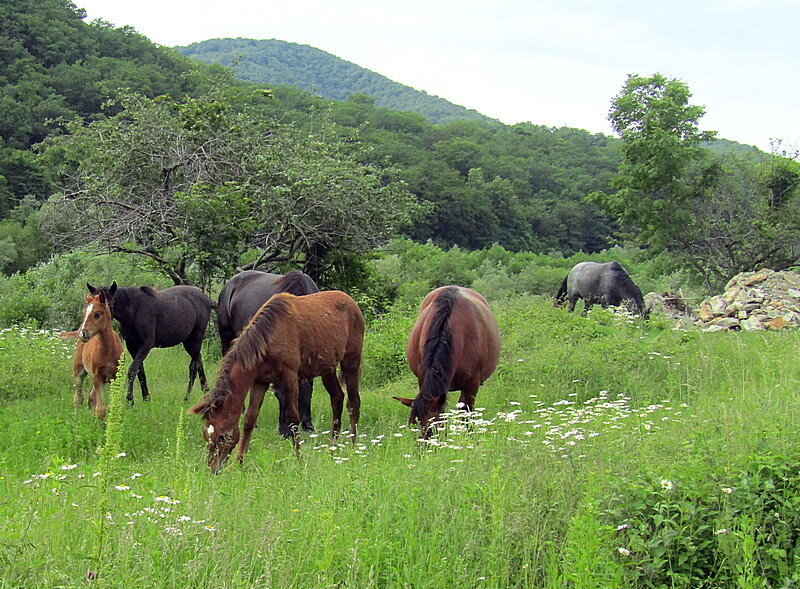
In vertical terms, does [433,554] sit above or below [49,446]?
above

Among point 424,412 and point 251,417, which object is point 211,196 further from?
point 424,412

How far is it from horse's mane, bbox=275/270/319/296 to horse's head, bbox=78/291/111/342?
7.68ft

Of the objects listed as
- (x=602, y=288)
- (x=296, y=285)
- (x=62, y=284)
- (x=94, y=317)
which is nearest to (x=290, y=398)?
(x=296, y=285)

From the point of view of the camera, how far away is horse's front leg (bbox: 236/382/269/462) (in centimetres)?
668

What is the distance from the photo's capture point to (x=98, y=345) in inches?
363

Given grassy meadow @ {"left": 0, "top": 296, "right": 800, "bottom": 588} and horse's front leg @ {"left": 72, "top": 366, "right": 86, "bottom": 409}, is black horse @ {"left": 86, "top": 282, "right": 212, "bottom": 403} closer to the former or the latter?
horse's front leg @ {"left": 72, "top": 366, "right": 86, "bottom": 409}

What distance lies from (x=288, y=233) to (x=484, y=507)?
13.4 metres

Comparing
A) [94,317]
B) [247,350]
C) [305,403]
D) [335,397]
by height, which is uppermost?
[247,350]

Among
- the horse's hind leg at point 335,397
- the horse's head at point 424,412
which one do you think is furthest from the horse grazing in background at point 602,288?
the horse's head at point 424,412

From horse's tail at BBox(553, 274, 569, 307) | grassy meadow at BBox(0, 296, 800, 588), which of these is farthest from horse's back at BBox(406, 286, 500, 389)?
horse's tail at BBox(553, 274, 569, 307)

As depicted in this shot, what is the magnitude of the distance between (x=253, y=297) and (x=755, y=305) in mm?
12903

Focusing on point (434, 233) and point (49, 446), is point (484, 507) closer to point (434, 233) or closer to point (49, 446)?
point (49, 446)

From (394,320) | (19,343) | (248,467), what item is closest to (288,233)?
(394,320)

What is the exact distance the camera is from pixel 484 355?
8.21 meters
